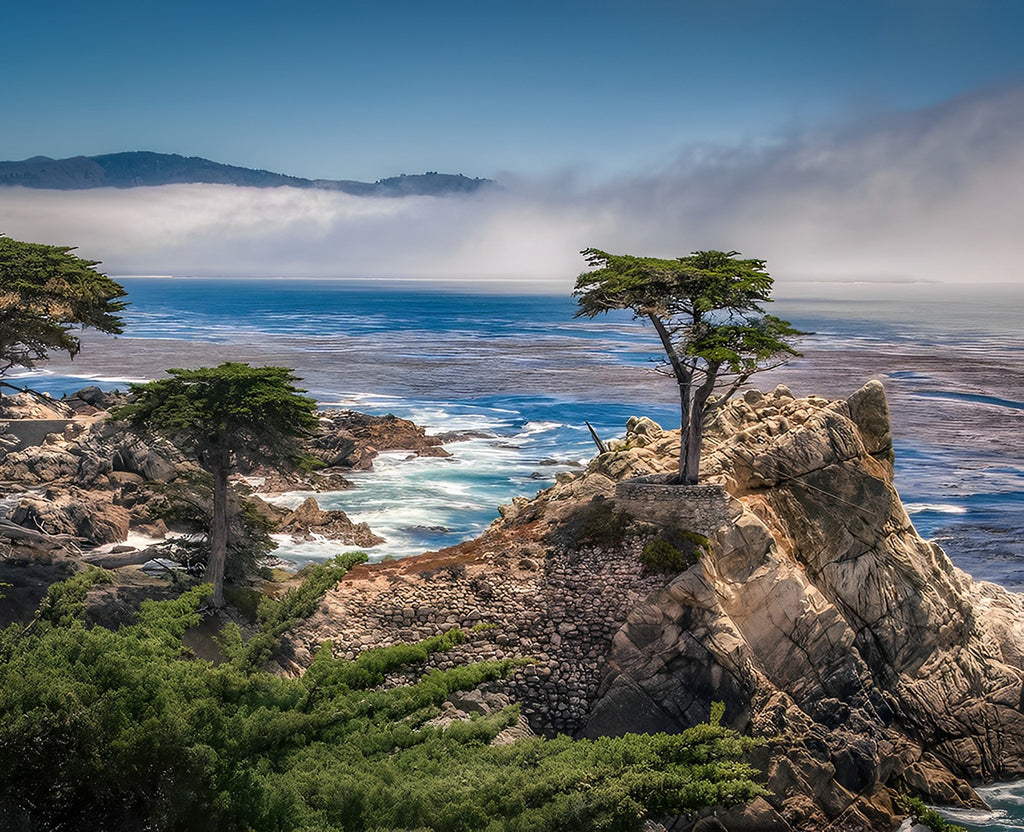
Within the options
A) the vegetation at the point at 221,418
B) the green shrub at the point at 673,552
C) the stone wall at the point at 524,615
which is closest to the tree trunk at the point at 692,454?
the green shrub at the point at 673,552

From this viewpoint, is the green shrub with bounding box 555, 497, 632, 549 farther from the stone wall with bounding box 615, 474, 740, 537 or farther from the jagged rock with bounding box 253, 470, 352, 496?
the jagged rock with bounding box 253, 470, 352, 496

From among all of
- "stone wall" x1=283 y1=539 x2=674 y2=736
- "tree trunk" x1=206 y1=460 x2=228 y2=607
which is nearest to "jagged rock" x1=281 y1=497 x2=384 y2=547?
"stone wall" x1=283 y1=539 x2=674 y2=736

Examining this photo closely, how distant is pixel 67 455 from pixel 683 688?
32062mm

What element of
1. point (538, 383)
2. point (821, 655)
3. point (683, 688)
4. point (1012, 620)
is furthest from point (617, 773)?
point (538, 383)

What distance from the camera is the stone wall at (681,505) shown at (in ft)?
78.3

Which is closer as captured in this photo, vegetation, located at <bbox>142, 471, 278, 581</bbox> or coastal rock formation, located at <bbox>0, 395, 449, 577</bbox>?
vegetation, located at <bbox>142, 471, 278, 581</bbox>

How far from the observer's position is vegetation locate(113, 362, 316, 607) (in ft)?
73.8

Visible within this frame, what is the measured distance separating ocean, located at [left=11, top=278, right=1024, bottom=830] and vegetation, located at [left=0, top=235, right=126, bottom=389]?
484 inches

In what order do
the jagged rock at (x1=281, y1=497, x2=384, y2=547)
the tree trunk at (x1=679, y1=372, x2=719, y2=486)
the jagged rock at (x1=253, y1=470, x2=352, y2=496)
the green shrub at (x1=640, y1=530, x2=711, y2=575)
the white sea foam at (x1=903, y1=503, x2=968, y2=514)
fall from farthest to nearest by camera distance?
1. the white sea foam at (x1=903, y1=503, x2=968, y2=514)
2. the jagged rock at (x1=253, y1=470, x2=352, y2=496)
3. the jagged rock at (x1=281, y1=497, x2=384, y2=547)
4. the tree trunk at (x1=679, y1=372, x2=719, y2=486)
5. the green shrub at (x1=640, y1=530, x2=711, y2=575)

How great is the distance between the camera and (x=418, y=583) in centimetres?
2383

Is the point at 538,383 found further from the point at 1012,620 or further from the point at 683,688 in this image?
the point at 683,688

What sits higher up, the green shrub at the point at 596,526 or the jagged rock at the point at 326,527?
the green shrub at the point at 596,526

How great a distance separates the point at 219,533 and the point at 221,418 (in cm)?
290

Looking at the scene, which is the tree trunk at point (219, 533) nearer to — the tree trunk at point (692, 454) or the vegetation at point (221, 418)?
the vegetation at point (221, 418)
